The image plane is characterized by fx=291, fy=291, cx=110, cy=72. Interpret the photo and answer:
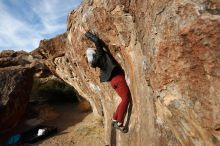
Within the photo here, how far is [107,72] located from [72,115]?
332 inches

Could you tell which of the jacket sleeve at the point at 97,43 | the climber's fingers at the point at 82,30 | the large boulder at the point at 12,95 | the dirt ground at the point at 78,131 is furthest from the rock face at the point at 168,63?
the large boulder at the point at 12,95

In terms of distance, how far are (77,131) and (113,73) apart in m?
5.78

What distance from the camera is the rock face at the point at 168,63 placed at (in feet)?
13.1

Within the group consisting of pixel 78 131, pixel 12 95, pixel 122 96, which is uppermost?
pixel 12 95

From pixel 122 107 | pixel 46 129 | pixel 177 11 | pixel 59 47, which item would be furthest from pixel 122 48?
pixel 46 129

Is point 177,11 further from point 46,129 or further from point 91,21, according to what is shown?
point 46,129

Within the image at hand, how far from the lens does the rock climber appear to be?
7043mm

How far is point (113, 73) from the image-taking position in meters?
7.55

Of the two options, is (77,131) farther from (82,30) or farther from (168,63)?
(168,63)

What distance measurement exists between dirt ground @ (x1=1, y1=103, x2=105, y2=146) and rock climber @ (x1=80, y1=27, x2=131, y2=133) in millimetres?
3917

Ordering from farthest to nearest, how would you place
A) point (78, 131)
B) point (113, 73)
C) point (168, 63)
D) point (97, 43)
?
1. point (78, 131)
2. point (113, 73)
3. point (97, 43)
4. point (168, 63)

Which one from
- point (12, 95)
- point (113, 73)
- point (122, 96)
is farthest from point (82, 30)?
point (12, 95)

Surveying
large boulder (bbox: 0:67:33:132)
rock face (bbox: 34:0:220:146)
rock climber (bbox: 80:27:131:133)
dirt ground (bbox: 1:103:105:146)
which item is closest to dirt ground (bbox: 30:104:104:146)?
dirt ground (bbox: 1:103:105:146)

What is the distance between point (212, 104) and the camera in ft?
12.9
